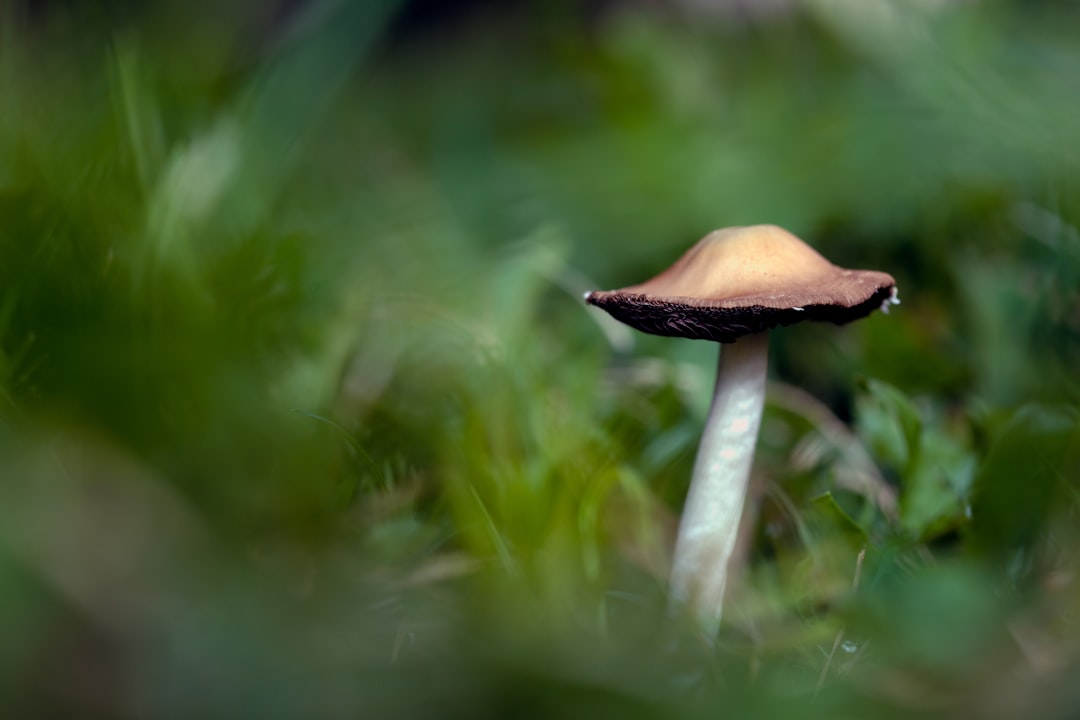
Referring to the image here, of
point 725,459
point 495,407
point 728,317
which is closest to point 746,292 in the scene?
point 728,317

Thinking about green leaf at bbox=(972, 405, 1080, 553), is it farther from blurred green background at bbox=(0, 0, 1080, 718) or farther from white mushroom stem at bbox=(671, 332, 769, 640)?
white mushroom stem at bbox=(671, 332, 769, 640)

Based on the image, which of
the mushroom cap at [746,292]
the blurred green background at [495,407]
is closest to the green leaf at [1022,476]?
the blurred green background at [495,407]

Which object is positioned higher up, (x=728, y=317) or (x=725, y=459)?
(x=728, y=317)

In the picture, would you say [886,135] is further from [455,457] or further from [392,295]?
[455,457]

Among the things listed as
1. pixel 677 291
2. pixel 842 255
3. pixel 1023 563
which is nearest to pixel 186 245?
pixel 677 291

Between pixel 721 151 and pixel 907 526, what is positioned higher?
pixel 721 151

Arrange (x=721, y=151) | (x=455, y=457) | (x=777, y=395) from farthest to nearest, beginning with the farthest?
1. (x=721, y=151)
2. (x=777, y=395)
3. (x=455, y=457)

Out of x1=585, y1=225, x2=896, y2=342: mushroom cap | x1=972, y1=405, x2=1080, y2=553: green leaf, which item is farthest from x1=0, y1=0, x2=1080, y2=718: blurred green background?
x1=585, y1=225, x2=896, y2=342: mushroom cap

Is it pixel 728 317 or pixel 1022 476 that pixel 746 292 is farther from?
pixel 1022 476
